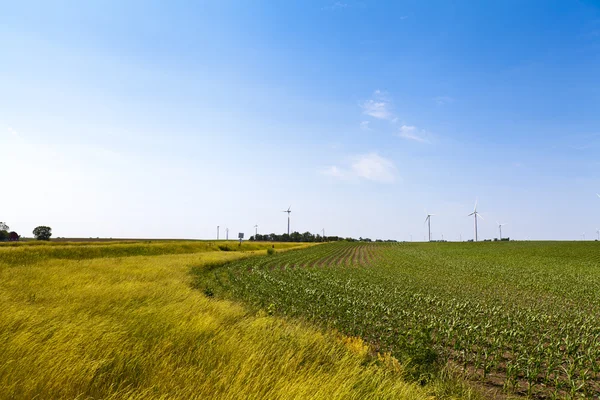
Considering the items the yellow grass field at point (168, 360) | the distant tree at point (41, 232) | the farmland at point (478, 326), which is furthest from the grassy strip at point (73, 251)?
the distant tree at point (41, 232)

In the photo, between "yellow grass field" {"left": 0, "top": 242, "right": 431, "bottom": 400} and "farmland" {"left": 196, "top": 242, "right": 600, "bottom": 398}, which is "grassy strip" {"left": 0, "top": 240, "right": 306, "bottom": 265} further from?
"yellow grass field" {"left": 0, "top": 242, "right": 431, "bottom": 400}

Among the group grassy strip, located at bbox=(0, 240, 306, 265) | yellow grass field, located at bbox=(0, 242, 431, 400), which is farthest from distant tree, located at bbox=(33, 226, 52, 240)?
yellow grass field, located at bbox=(0, 242, 431, 400)

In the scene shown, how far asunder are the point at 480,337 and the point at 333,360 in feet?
21.7

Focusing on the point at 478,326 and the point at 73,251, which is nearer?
the point at 478,326

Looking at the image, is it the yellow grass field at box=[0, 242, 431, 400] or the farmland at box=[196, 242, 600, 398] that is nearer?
the yellow grass field at box=[0, 242, 431, 400]

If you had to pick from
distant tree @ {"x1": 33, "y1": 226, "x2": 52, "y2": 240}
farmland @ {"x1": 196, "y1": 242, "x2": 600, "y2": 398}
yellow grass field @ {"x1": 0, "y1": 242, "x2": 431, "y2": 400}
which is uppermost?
distant tree @ {"x1": 33, "y1": 226, "x2": 52, "y2": 240}

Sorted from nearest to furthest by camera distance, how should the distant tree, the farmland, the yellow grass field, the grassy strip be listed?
the yellow grass field < the farmland < the grassy strip < the distant tree

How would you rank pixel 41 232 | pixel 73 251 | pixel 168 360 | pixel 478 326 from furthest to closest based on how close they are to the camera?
pixel 41 232 → pixel 73 251 → pixel 478 326 → pixel 168 360

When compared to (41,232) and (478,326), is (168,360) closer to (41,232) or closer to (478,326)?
(478,326)

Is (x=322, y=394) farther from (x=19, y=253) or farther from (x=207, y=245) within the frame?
(x=207, y=245)

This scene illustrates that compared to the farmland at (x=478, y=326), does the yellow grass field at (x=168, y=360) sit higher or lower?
higher

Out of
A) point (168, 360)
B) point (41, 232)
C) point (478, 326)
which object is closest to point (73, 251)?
point (168, 360)

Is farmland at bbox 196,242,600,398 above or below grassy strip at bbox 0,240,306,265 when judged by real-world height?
below

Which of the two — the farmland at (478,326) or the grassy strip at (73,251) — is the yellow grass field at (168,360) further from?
the grassy strip at (73,251)
